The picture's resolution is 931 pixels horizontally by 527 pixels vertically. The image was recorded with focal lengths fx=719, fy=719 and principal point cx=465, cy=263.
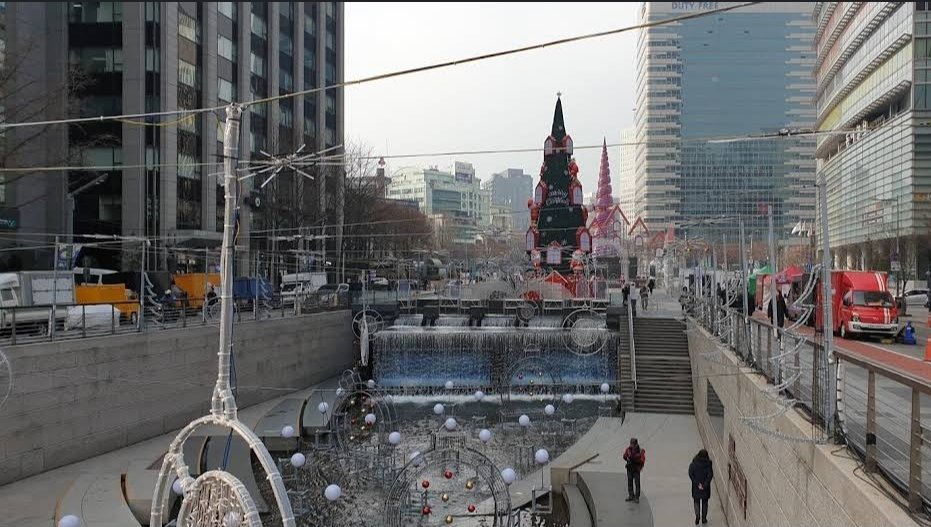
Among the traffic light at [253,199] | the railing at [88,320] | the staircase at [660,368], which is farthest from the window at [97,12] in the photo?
the staircase at [660,368]

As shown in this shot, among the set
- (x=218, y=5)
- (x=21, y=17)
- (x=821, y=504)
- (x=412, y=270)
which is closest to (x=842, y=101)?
(x=412, y=270)

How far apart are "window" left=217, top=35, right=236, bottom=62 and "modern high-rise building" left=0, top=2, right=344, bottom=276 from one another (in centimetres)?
7

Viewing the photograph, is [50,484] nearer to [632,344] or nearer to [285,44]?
[632,344]

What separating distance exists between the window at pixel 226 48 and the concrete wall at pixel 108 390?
29362mm

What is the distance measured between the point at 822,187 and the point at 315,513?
1178 cm

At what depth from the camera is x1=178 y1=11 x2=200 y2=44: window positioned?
45.2 meters

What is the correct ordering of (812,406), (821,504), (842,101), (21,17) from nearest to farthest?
(821,504) < (812,406) < (21,17) < (842,101)

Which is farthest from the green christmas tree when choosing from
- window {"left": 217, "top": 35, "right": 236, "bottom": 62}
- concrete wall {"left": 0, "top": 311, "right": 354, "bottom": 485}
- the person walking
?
the person walking

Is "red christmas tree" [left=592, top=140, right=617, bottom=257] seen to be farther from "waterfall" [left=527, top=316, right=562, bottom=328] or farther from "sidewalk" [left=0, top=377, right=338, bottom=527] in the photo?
"sidewalk" [left=0, top=377, right=338, bottom=527]

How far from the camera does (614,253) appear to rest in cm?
5391

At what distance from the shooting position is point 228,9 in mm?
50906

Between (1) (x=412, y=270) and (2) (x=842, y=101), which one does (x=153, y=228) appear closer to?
(1) (x=412, y=270)

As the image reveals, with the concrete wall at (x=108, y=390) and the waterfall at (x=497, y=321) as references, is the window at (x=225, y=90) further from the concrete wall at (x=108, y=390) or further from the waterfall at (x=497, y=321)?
the concrete wall at (x=108, y=390)

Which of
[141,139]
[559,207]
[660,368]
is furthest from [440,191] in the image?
[660,368]
